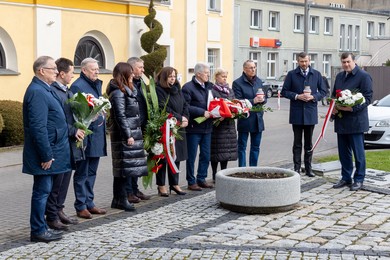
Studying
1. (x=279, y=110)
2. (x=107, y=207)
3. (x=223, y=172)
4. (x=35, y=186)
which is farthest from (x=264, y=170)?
(x=279, y=110)

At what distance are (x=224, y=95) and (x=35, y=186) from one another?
438 cm

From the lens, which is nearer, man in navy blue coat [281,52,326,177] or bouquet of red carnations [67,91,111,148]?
bouquet of red carnations [67,91,111,148]

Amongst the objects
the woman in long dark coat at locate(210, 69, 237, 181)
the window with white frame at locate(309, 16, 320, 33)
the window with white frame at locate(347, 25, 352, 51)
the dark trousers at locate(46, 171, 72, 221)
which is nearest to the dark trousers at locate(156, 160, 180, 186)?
the woman in long dark coat at locate(210, 69, 237, 181)

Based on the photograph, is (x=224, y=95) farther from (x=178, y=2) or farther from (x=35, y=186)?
(x=178, y=2)

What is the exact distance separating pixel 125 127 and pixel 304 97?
141 inches

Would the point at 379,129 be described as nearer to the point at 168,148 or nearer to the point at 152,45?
the point at 168,148

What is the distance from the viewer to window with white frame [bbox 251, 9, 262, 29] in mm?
53188

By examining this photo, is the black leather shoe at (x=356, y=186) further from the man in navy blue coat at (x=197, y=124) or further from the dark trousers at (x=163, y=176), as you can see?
the dark trousers at (x=163, y=176)

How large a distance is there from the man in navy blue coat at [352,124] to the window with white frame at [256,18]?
4254 cm

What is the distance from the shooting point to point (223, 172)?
9875 millimetres

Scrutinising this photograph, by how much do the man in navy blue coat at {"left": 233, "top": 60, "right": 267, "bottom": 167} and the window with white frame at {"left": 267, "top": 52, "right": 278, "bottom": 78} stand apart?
4300 cm

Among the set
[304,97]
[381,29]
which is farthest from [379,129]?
[381,29]

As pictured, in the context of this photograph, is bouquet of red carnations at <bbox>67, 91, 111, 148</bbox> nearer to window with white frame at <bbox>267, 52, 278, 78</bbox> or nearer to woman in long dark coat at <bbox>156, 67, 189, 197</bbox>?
woman in long dark coat at <bbox>156, 67, 189, 197</bbox>

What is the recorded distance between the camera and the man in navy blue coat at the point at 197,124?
36.2 feet
